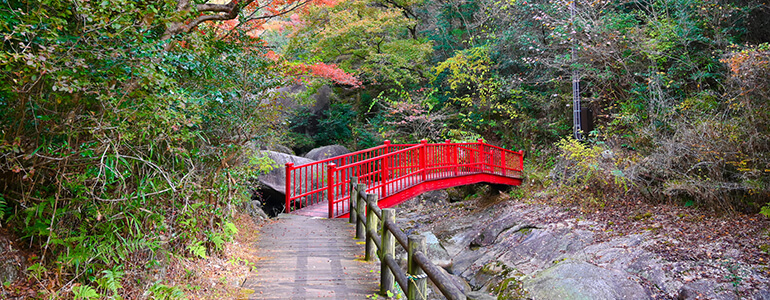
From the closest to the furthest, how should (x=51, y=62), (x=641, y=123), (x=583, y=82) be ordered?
(x=51, y=62) < (x=641, y=123) < (x=583, y=82)

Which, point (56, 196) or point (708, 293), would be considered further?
point (708, 293)

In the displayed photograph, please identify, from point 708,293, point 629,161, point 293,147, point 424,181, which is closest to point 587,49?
point 629,161

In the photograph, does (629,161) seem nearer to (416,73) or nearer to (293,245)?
Answer: (293,245)

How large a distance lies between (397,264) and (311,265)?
1.36 m

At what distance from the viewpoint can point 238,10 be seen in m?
4.44

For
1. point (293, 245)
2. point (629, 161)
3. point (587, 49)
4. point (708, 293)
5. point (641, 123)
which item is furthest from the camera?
point (587, 49)

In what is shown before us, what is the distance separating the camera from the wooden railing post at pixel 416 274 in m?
3.31

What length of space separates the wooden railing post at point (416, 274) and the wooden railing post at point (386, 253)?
15.4 inches

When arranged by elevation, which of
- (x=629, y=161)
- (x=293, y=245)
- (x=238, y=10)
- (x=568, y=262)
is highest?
(x=238, y=10)

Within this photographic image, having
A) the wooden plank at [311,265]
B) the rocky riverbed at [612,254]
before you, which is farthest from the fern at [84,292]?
the rocky riverbed at [612,254]

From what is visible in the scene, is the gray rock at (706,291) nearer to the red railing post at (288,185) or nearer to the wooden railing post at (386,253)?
the wooden railing post at (386,253)

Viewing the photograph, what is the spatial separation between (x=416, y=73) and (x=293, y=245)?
39.2ft

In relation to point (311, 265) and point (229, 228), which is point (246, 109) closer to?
point (229, 228)

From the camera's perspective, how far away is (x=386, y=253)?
4.11 metres
